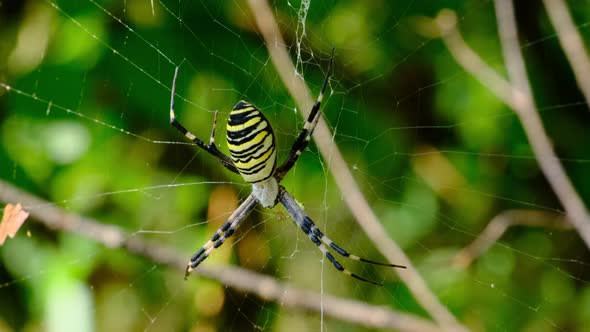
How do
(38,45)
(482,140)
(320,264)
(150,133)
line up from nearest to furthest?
(38,45) < (150,133) < (482,140) < (320,264)

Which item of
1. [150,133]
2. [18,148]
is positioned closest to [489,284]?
[150,133]

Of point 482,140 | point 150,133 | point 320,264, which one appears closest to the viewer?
point 150,133

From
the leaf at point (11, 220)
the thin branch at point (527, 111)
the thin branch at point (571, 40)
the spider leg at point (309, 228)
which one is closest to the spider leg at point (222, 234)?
the spider leg at point (309, 228)

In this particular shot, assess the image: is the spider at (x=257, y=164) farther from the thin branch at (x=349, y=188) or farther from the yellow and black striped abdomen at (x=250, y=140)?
the thin branch at (x=349, y=188)

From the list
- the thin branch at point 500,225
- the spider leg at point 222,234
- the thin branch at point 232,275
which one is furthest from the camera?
the spider leg at point 222,234

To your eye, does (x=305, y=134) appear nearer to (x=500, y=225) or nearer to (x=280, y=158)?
(x=280, y=158)

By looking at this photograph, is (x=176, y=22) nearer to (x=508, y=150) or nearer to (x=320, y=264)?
(x=320, y=264)
